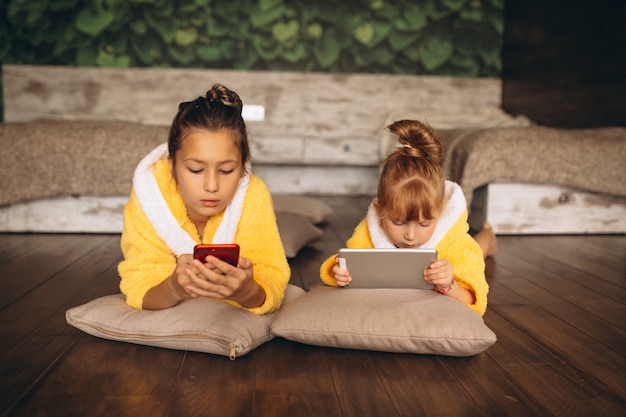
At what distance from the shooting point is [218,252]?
1147 millimetres

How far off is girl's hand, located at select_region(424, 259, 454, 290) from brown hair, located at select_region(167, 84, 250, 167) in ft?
1.73

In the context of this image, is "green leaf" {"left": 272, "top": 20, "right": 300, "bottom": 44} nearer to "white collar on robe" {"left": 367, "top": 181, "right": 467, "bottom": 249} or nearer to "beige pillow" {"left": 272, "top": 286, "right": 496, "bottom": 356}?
"white collar on robe" {"left": 367, "top": 181, "right": 467, "bottom": 249}

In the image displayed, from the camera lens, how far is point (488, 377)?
1139 millimetres

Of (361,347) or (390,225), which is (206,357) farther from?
(390,225)

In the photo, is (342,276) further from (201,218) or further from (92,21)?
(92,21)

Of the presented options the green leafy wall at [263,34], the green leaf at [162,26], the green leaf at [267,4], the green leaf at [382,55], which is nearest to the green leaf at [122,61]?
the green leafy wall at [263,34]

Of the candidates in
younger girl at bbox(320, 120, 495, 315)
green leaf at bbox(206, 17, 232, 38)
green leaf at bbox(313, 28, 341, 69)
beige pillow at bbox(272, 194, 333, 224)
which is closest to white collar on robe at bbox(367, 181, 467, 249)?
younger girl at bbox(320, 120, 495, 315)

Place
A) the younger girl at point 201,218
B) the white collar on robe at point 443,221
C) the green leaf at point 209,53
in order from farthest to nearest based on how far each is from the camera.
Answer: the green leaf at point 209,53 → the white collar on robe at point 443,221 → the younger girl at point 201,218

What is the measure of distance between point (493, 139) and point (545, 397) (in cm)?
183

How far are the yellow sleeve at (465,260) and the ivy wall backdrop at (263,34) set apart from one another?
334cm

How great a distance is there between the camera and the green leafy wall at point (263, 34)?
14.2 feet

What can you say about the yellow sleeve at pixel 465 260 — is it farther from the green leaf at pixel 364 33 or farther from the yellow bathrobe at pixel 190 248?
the green leaf at pixel 364 33

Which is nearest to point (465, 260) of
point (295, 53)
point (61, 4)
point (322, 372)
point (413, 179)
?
point (413, 179)

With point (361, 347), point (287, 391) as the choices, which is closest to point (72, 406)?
point (287, 391)
